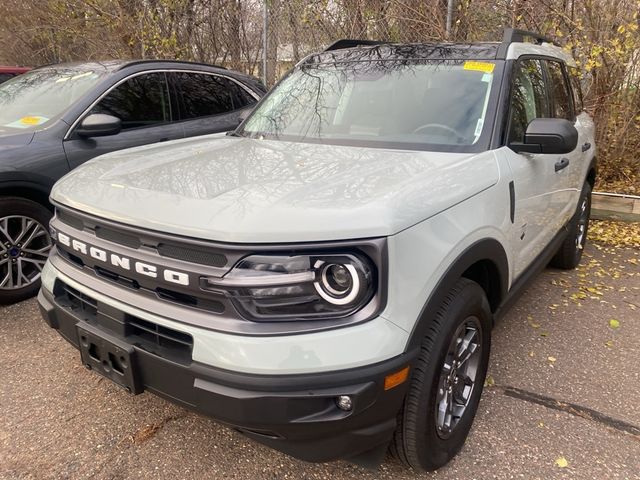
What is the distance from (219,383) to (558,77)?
140 inches

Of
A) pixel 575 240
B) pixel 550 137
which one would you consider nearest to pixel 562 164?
pixel 550 137

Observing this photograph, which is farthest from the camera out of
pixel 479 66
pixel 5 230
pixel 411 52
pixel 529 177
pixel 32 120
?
pixel 32 120

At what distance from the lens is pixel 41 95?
4.36 metres

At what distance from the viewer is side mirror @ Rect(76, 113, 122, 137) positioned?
393 cm

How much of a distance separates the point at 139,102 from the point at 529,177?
3.35 metres

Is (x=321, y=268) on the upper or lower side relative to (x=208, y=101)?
lower

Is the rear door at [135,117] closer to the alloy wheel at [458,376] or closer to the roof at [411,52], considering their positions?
the roof at [411,52]

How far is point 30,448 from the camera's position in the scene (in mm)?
2389

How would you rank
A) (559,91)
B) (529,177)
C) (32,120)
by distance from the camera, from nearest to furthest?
(529,177) → (559,91) → (32,120)

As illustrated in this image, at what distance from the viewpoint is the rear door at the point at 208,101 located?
482cm

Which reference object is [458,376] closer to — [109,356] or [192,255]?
[192,255]

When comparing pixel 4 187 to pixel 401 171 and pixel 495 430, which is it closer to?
pixel 401 171

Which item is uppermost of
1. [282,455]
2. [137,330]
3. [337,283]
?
[337,283]

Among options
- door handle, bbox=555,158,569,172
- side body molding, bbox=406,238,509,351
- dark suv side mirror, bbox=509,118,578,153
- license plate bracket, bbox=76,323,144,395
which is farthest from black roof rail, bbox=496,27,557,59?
license plate bracket, bbox=76,323,144,395
